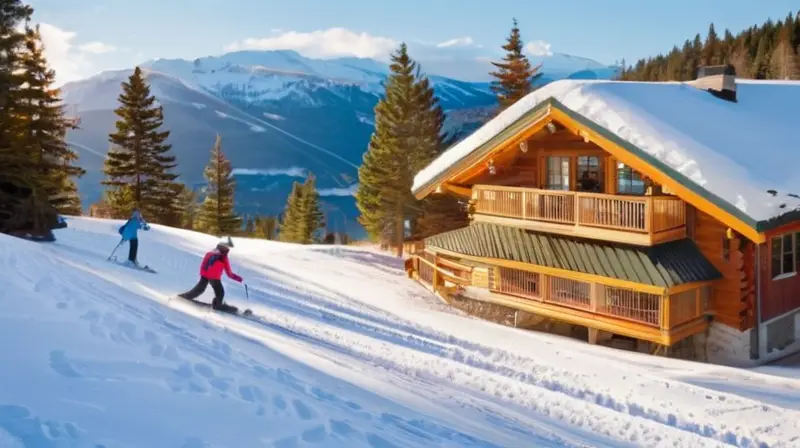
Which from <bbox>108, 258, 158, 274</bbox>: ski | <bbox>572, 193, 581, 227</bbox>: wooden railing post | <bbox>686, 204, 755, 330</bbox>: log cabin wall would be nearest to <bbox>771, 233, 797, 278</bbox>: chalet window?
<bbox>686, 204, 755, 330</bbox>: log cabin wall

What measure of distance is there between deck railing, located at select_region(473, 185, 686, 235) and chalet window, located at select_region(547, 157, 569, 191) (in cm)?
202

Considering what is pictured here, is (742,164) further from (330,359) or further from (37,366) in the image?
(37,366)

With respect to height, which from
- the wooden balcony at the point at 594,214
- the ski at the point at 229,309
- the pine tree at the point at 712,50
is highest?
the pine tree at the point at 712,50

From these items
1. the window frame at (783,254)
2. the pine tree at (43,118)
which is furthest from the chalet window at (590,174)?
the pine tree at (43,118)

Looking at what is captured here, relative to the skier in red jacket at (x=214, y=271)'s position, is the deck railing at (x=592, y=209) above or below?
above

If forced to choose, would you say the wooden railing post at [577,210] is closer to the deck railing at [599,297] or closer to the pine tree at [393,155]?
the deck railing at [599,297]


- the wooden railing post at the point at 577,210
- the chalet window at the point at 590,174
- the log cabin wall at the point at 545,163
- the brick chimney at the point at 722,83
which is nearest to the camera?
the wooden railing post at the point at 577,210

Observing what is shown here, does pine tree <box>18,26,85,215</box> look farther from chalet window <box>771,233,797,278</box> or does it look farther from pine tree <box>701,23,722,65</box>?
pine tree <box>701,23,722,65</box>

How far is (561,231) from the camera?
1752cm

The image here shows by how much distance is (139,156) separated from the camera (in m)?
43.9

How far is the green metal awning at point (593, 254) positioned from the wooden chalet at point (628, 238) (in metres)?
0.04

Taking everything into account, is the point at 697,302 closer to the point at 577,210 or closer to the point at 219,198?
the point at 577,210

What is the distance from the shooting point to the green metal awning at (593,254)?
1533 centimetres

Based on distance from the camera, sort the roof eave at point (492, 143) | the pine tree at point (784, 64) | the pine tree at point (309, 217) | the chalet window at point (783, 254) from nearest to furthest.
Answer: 1. the chalet window at point (783, 254)
2. the roof eave at point (492, 143)
3. the pine tree at point (309, 217)
4. the pine tree at point (784, 64)
